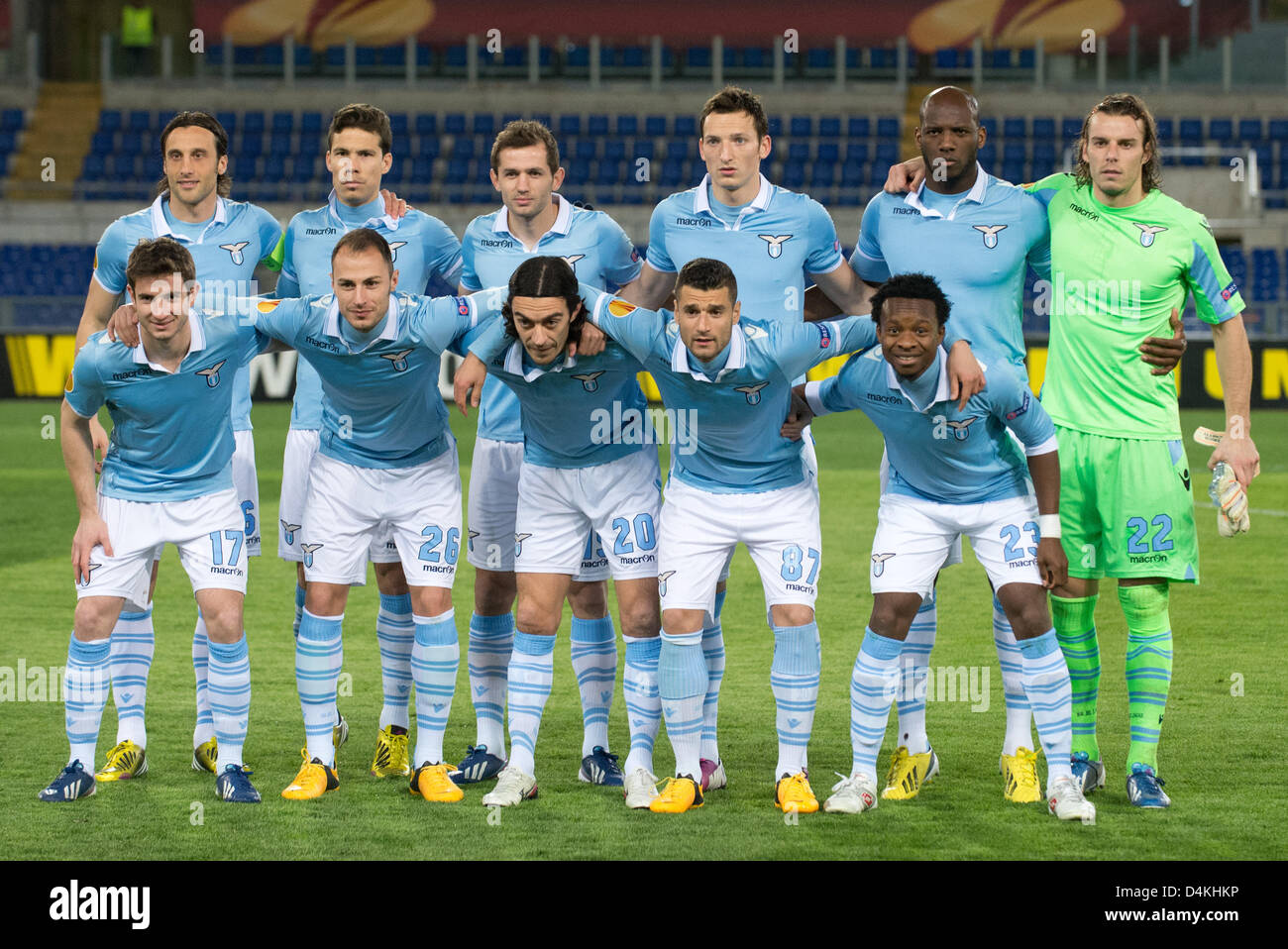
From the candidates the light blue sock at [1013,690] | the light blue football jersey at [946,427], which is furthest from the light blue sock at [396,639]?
the light blue sock at [1013,690]

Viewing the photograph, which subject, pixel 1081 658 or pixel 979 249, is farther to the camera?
pixel 1081 658

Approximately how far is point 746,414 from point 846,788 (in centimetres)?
125

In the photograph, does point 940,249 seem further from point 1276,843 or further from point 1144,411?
point 1276,843

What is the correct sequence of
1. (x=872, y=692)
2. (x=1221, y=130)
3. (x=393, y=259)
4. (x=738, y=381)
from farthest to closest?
(x=1221, y=130) < (x=393, y=259) < (x=872, y=692) < (x=738, y=381)

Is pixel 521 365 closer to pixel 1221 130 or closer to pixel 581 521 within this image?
pixel 581 521

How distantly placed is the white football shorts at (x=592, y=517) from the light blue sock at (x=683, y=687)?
0.32 meters

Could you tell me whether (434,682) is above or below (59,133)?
below

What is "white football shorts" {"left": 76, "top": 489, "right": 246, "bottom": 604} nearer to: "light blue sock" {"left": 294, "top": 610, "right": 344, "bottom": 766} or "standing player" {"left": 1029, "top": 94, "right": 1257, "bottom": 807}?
"light blue sock" {"left": 294, "top": 610, "right": 344, "bottom": 766}

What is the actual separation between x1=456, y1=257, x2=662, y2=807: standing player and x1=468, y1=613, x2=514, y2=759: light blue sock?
341mm

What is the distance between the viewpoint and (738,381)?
5.12 m

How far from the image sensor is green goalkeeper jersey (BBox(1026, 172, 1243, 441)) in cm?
527

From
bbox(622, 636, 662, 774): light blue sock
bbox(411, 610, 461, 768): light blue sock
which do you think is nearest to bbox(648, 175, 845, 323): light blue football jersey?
bbox(622, 636, 662, 774): light blue sock

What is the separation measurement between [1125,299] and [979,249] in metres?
0.50

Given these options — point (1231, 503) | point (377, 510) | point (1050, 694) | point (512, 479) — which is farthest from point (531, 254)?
point (1231, 503)
